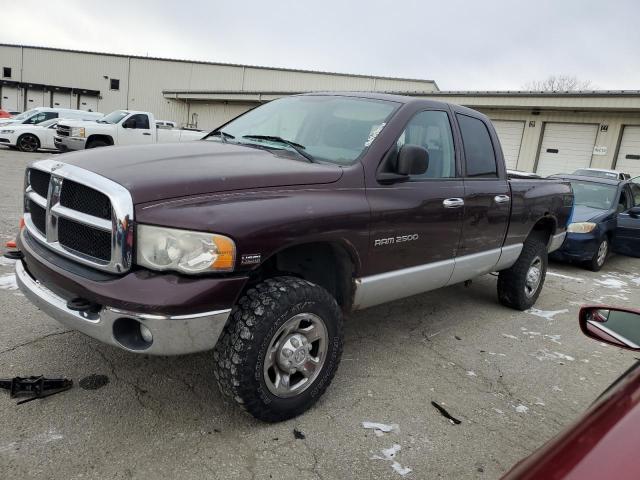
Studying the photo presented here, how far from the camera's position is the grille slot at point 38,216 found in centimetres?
280

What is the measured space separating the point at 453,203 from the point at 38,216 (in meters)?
2.80

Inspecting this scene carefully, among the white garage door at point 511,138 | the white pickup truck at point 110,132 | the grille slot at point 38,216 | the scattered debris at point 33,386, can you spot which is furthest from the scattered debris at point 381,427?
the white garage door at point 511,138

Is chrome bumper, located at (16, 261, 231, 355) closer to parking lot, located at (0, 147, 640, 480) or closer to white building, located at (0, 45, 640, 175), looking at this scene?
parking lot, located at (0, 147, 640, 480)

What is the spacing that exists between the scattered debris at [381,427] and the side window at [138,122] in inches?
651

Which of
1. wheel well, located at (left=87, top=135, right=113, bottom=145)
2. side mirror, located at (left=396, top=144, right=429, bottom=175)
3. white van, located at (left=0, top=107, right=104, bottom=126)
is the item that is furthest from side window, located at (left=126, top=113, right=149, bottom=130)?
side mirror, located at (left=396, top=144, right=429, bottom=175)

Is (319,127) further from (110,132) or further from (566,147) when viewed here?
(566,147)

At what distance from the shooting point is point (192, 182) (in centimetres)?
243

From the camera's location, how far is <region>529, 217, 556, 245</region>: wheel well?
535 centimetres

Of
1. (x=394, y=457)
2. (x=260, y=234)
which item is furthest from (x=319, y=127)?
(x=394, y=457)

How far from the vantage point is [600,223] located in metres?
8.00

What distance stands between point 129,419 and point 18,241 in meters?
1.29

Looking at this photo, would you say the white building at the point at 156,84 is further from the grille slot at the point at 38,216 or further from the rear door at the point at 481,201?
the grille slot at the point at 38,216

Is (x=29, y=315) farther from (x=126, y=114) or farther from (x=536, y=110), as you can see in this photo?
(x=536, y=110)

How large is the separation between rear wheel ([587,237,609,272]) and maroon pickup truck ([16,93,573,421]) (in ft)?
16.1
